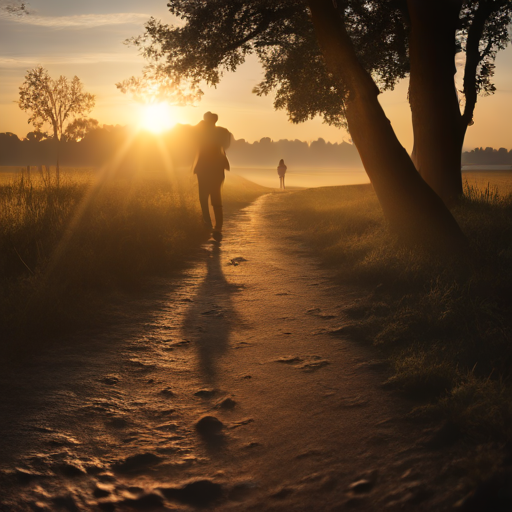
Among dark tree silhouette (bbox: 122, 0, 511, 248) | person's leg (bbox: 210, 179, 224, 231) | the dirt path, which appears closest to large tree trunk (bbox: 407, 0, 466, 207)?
dark tree silhouette (bbox: 122, 0, 511, 248)

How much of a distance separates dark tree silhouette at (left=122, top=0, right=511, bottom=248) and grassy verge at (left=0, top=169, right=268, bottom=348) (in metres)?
3.83

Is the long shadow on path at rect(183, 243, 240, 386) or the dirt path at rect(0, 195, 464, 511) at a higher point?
the long shadow on path at rect(183, 243, 240, 386)

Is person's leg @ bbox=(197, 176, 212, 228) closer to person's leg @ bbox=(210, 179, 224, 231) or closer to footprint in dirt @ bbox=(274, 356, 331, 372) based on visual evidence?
person's leg @ bbox=(210, 179, 224, 231)

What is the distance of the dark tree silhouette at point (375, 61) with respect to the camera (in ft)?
26.9

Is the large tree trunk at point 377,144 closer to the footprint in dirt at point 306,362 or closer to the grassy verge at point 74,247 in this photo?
the grassy verge at point 74,247

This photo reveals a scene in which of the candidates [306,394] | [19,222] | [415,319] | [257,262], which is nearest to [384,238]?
[257,262]

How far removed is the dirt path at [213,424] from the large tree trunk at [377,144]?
9.96 ft

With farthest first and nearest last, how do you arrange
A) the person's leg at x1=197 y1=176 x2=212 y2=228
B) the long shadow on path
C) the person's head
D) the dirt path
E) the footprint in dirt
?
1. the person's leg at x1=197 y1=176 x2=212 y2=228
2. the person's head
3. the long shadow on path
4. the footprint in dirt
5. the dirt path

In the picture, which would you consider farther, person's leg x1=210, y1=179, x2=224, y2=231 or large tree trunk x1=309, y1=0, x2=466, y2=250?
person's leg x1=210, y1=179, x2=224, y2=231

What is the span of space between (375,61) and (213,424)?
40.4 feet

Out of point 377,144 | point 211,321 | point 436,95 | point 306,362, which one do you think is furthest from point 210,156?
point 306,362

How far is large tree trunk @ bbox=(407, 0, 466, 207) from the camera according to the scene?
8.64 meters

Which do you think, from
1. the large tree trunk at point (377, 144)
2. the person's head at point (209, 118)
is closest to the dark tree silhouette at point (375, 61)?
the large tree trunk at point (377, 144)

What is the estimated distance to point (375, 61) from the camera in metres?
13.3
